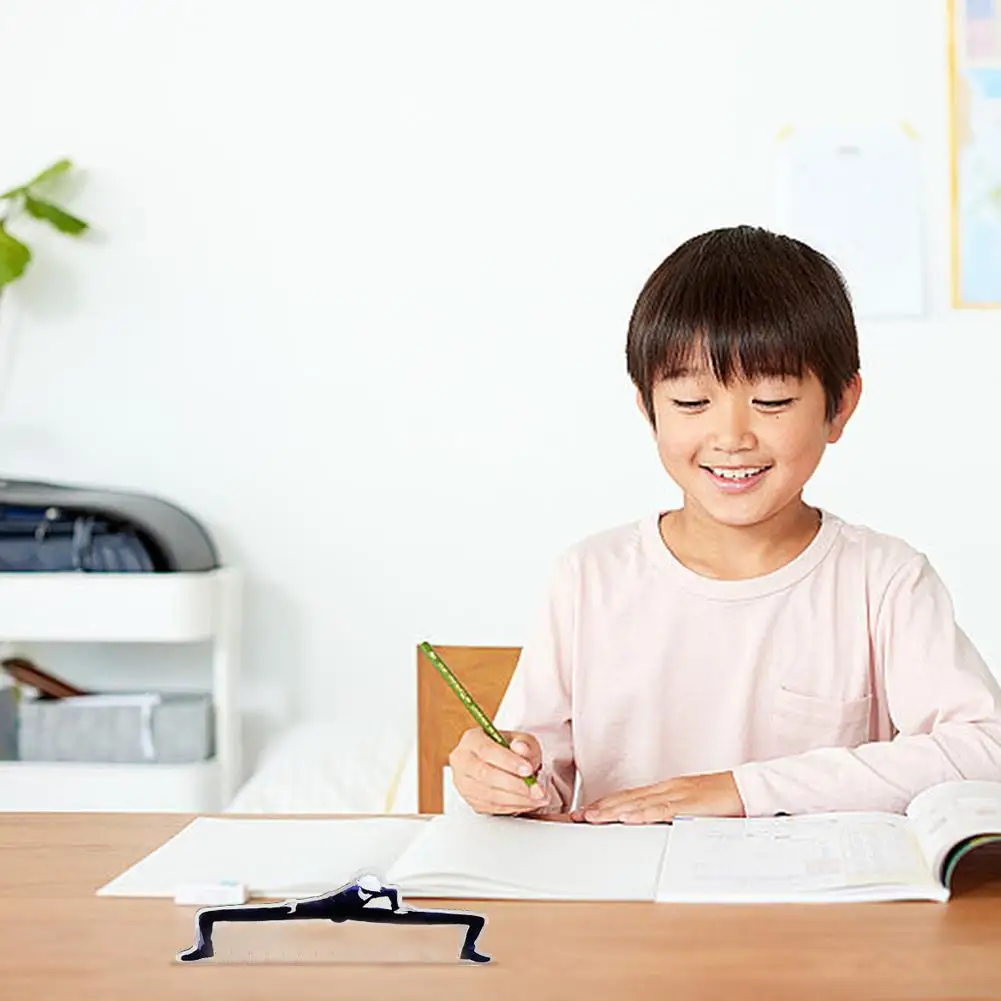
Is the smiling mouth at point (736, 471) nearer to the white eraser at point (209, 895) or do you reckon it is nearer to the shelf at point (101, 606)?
the white eraser at point (209, 895)

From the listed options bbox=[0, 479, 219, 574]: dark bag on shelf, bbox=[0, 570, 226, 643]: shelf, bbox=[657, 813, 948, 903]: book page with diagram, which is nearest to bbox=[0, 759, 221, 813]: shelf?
bbox=[0, 570, 226, 643]: shelf

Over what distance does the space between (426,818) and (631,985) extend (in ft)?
1.46

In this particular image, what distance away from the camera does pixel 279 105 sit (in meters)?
3.02

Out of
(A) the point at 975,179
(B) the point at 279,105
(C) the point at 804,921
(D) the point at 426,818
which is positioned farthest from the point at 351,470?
(C) the point at 804,921

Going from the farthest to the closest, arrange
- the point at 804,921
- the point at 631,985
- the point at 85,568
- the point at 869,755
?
the point at 85,568 < the point at 869,755 < the point at 804,921 < the point at 631,985

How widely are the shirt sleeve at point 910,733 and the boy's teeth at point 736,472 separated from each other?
6.5 inches

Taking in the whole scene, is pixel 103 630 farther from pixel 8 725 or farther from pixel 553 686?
pixel 553 686

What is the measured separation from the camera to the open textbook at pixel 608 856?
1.09 metres

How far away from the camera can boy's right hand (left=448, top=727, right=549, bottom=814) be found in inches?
50.0

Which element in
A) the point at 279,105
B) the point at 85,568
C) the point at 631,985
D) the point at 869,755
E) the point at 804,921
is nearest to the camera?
the point at 631,985

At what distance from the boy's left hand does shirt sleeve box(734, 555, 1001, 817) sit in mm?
12

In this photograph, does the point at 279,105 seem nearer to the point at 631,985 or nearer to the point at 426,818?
the point at 426,818

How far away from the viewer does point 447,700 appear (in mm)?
1739

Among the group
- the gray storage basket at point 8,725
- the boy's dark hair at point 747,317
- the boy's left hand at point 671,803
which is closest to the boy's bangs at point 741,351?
the boy's dark hair at point 747,317
